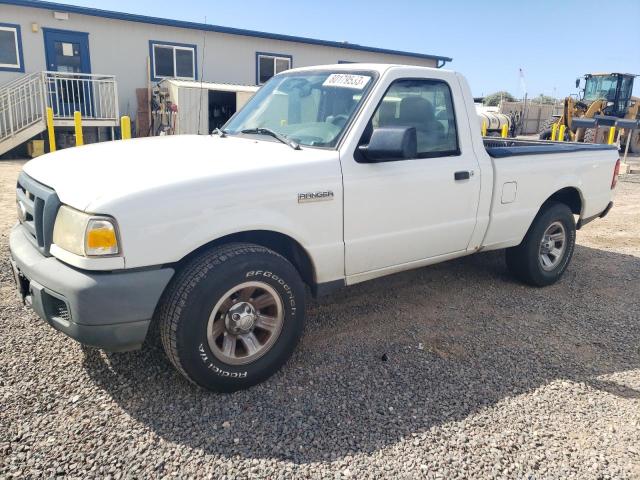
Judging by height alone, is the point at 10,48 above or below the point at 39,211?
above

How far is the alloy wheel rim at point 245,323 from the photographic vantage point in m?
2.93

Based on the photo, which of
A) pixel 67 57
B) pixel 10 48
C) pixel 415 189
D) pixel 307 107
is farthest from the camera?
pixel 67 57

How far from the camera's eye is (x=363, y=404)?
298cm

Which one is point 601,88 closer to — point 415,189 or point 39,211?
point 415,189

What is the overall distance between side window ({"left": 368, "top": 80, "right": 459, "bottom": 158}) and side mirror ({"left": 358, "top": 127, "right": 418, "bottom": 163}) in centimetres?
38

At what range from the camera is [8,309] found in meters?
3.94

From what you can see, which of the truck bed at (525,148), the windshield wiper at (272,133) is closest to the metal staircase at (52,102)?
the windshield wiper at (272,133)

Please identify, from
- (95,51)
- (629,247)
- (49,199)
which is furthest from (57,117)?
(629,247)

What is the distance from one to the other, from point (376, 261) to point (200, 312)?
1372 mm

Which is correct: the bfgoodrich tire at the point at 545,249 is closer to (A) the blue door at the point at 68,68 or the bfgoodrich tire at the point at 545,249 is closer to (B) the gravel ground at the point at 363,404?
(B) the gravel ground at the point at 363,404

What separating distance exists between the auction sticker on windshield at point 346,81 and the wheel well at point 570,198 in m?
2.48

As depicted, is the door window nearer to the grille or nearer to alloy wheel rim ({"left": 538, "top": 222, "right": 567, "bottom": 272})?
the grille

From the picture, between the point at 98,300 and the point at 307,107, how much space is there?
6.90 ft

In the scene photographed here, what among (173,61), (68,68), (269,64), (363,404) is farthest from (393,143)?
(269,64)
